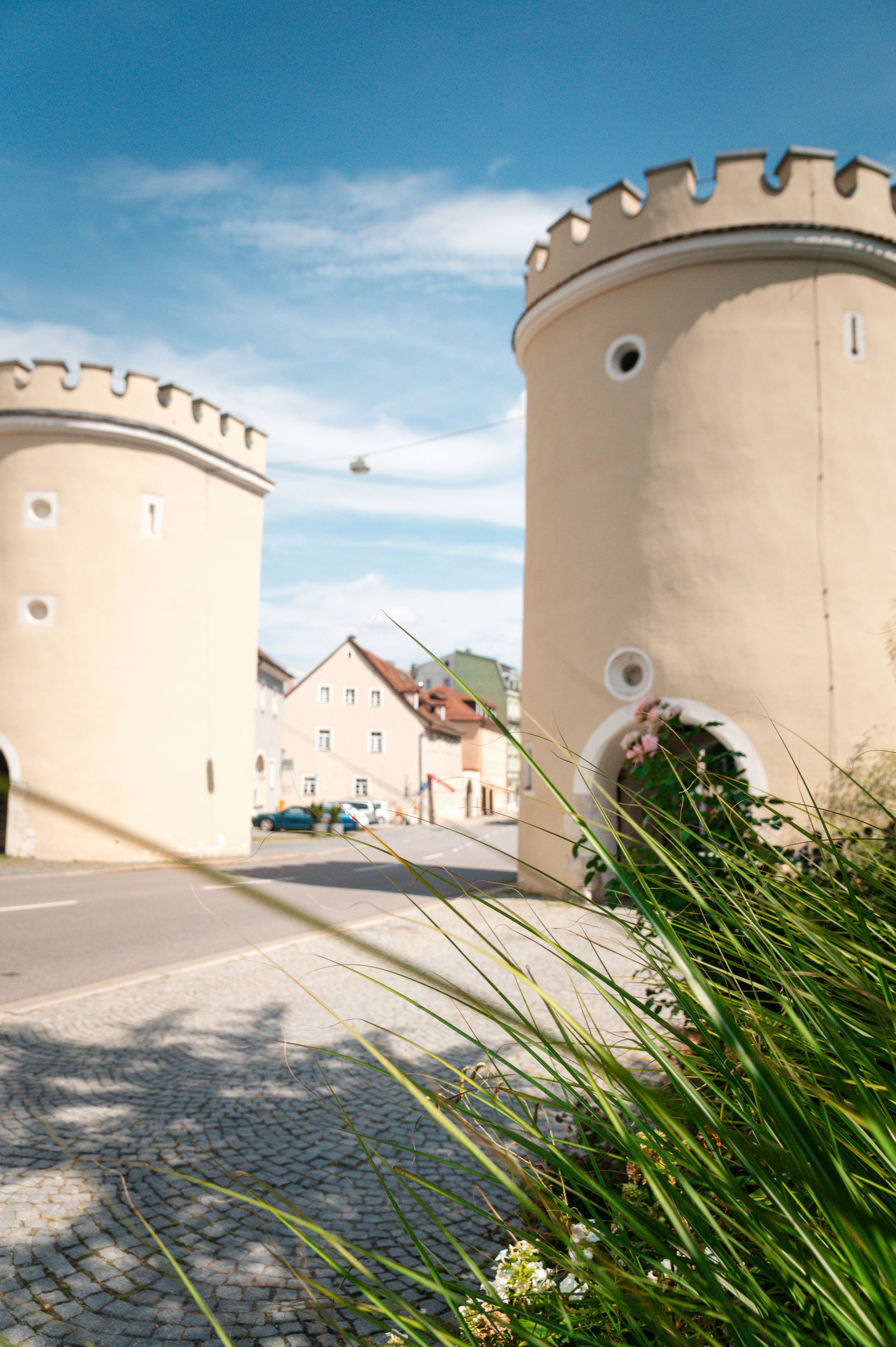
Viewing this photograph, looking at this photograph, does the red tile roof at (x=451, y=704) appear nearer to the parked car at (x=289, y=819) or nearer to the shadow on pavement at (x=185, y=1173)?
the parked car at (x=289, y=819)

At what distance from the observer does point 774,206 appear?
10.6 meters

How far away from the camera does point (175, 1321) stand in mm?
2281

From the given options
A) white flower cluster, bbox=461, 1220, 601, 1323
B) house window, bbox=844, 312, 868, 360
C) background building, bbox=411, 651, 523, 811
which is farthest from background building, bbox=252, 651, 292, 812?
white flower cluster, bbox=461, 1220, 601, 1323

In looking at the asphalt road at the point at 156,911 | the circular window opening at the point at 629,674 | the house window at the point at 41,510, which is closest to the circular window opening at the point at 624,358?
the circular window opening at the point at 629,674

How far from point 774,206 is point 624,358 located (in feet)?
8.10

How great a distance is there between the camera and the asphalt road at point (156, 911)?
234 inches

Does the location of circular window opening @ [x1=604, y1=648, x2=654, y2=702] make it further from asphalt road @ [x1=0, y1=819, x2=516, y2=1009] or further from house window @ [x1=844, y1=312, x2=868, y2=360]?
house window @ [x1=844, y1=312, x2=868, y2=360]

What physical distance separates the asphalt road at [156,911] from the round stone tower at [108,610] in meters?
1.91

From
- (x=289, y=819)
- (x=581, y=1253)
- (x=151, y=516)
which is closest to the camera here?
(x=581, y=1253)

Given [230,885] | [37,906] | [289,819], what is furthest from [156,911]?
[289,819]

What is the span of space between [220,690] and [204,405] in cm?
637

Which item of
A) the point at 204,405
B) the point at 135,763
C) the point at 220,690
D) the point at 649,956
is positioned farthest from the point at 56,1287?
the point at 204,405

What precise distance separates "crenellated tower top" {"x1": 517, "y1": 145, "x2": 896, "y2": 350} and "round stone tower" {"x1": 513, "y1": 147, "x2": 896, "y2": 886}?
0.02 m

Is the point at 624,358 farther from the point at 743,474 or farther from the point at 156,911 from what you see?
the point at 156,911
